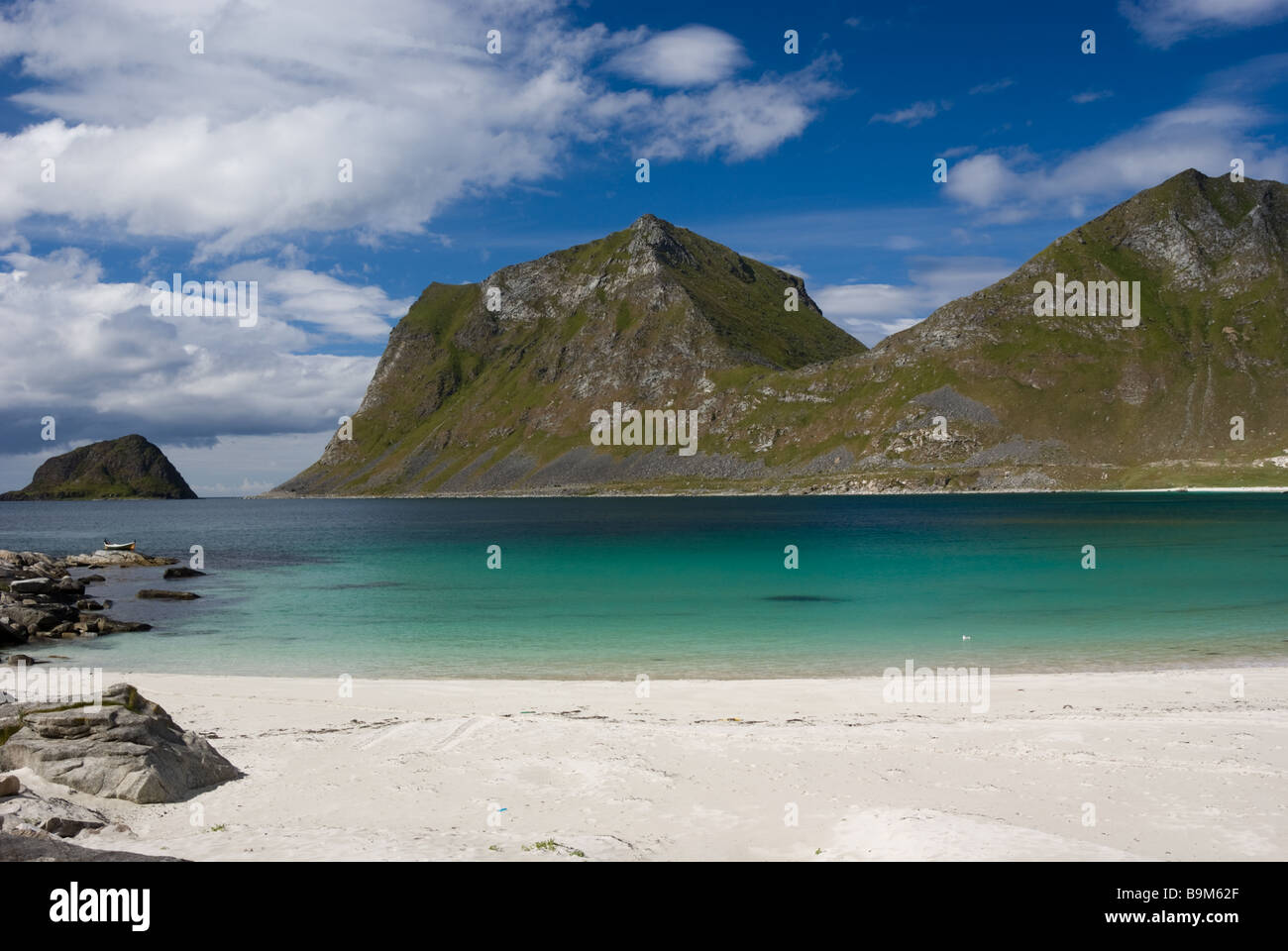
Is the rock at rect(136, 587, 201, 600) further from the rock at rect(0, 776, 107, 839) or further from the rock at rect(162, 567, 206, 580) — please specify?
the rock at rect(0, 776, 107, 839)

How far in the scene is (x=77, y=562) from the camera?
85312mm

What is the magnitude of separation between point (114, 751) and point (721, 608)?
35.4m

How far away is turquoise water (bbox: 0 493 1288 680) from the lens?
33.3 metres

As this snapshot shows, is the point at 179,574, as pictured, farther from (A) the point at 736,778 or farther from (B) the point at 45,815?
(A) the point at 736,778

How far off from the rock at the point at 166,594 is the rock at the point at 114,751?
142 feet

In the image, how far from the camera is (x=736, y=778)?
1598 centimetres

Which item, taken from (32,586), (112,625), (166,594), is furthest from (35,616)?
(166,594)

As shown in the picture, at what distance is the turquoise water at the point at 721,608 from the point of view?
1312 inches

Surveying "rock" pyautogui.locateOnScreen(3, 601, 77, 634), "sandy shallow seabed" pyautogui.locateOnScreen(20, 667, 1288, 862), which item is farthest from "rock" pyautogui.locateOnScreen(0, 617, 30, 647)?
"sandy shallow seabed" pyautogui.locateOnScreen(20, 667, 1288, 862)

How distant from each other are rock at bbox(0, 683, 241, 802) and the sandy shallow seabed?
0.40 metres

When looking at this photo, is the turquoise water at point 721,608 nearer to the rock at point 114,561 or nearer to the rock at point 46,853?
the rock at point 114,561
